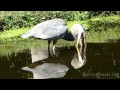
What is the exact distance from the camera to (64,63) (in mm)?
5137

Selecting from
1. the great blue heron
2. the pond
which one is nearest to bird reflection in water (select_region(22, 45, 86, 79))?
the pond

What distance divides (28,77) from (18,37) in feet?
2.41

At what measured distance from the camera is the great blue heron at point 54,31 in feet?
17.3

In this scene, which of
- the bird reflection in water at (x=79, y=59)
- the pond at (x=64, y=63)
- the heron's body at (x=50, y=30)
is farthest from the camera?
the heron's body at (x=50, y=30)

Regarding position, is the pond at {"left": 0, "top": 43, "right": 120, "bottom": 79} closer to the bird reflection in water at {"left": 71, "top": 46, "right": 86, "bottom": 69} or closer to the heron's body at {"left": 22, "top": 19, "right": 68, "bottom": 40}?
the bird reflection in water at {"left": 71, "top": 46, "right": 86, "bottom": 69}

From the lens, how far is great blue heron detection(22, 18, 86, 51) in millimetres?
5258

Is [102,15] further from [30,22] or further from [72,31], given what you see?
[30,22]

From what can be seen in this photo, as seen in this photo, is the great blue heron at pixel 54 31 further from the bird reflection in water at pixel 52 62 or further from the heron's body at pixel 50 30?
the bird reflection in water at pixel 52 62

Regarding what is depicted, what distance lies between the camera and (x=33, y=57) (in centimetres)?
523

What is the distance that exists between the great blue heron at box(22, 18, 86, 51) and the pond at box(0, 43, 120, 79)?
139 millimetres

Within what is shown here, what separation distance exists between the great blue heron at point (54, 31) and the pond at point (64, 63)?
14 cm

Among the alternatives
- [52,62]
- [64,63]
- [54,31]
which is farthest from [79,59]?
[54,31]

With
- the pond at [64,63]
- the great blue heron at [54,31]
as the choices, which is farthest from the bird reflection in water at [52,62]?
the great blue heron at [54,31]

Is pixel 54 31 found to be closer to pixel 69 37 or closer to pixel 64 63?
pixel 69 37
